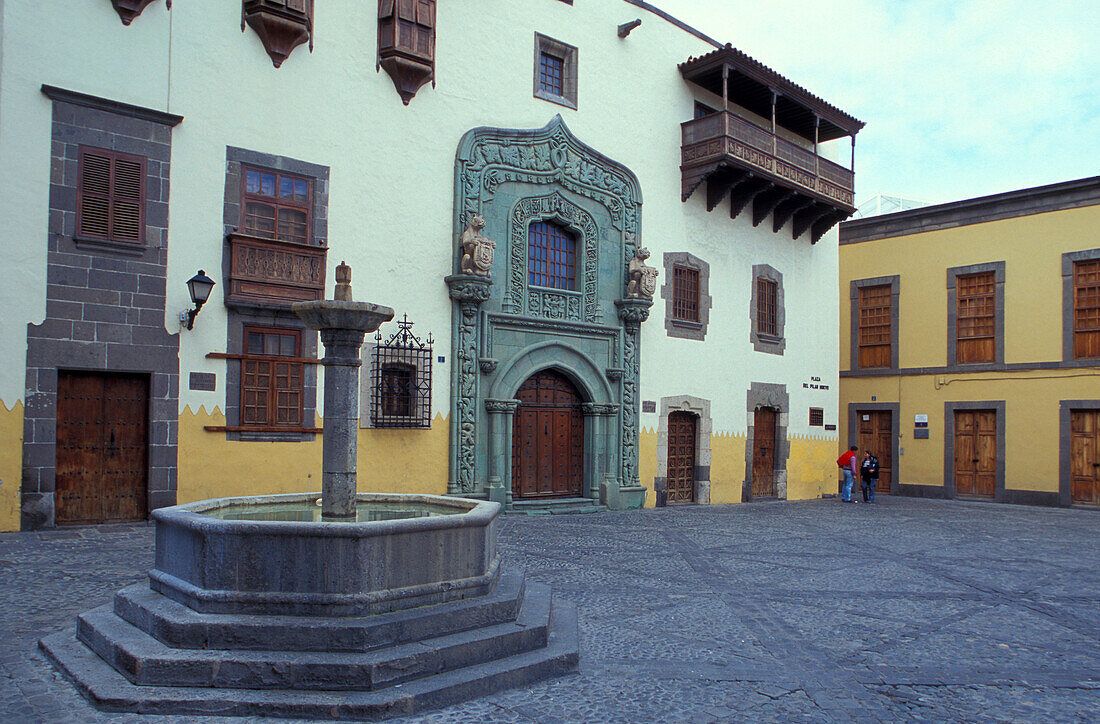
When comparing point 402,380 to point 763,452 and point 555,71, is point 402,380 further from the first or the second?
point 763,452

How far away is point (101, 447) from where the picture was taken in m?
11.2

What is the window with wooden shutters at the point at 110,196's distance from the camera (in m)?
10.9

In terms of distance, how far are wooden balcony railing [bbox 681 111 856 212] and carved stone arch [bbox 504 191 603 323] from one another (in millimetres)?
3030

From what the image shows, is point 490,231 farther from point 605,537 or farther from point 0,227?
point 0,227

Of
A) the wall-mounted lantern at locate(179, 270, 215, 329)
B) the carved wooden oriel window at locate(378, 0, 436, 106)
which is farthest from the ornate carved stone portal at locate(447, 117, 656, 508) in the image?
the wall-mounted lantern at locate(179, 270, 215, 329)

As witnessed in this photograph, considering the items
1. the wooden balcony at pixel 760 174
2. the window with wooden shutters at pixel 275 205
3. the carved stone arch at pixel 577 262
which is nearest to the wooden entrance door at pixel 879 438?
the wooden balcony at pixel 760 174

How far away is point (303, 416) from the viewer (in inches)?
497

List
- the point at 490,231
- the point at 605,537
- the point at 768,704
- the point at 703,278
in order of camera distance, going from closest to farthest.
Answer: the point at 768,704, the point at 605,537, the point at 490,231, the point at 703,278

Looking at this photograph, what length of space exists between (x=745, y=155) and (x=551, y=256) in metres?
4.91

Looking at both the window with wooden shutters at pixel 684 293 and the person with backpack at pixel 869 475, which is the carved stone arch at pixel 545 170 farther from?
the person with backpack at pixel 869 475

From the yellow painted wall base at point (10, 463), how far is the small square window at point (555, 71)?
32.7ft

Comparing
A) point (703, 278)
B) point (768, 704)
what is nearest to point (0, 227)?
point (768, 704)

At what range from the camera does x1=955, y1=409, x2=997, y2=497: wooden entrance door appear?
22.2 metres

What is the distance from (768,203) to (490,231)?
795cm
